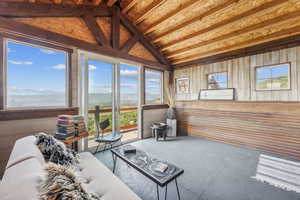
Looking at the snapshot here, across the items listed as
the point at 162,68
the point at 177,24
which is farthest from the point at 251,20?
the point at 162,68

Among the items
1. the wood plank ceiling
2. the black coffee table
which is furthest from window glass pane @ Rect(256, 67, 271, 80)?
the black coffee table

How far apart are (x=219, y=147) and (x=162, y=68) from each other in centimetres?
300

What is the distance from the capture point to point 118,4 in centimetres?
316

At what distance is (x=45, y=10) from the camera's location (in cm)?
221

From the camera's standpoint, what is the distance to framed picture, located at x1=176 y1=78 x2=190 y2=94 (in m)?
4.49

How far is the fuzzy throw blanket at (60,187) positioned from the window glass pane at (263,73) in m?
4.15

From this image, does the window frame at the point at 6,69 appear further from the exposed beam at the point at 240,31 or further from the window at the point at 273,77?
the window at the point at 273,77

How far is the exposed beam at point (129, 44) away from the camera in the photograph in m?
3.37

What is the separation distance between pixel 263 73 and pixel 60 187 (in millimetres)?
4271

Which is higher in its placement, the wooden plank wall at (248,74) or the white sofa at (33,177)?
the wooden plank wall at (248,74)

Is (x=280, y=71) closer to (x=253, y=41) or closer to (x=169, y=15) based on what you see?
(x=253, y=41)

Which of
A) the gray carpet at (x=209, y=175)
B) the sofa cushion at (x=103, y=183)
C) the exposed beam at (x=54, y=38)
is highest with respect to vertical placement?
the exposed beam at (x=54, y=38)

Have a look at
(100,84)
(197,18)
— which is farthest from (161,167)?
(197,18)

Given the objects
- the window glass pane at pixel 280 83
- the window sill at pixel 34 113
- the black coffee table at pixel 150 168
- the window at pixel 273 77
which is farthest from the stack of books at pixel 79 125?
the window glass pane at pixel 280 83
